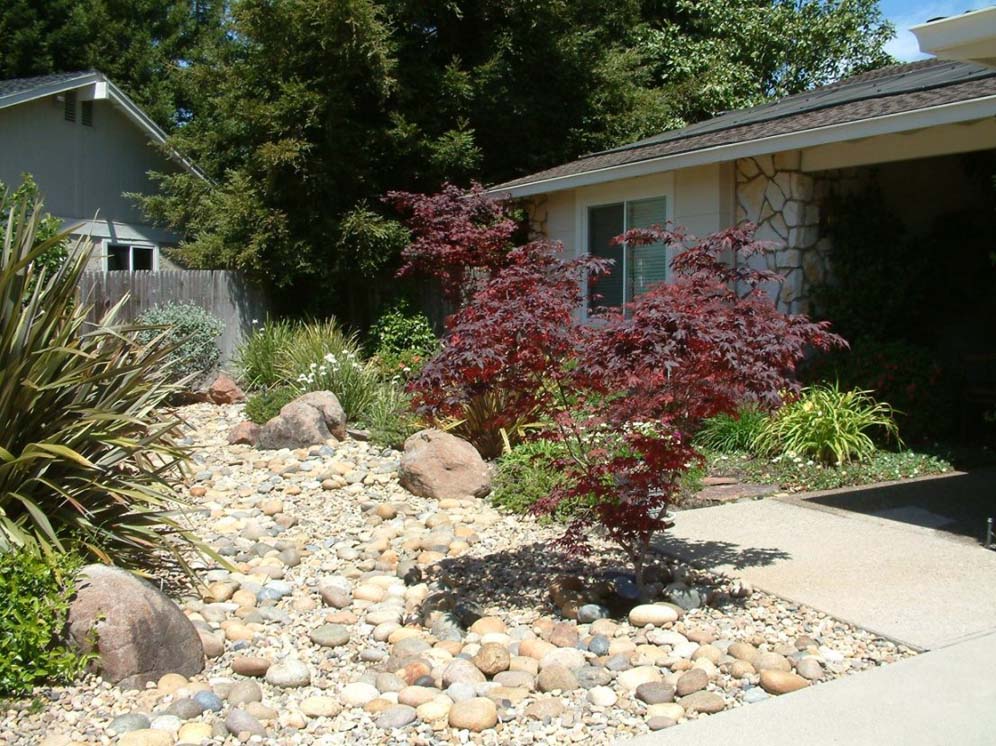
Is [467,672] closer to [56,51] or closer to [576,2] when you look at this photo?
[576,2]

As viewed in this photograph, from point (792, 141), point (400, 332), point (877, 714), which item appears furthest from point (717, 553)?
point (400, 332)

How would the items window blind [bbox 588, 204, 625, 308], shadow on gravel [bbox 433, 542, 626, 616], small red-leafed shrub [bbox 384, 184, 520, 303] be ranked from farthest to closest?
1. small red-leafed shrub [bbox 384, 184, 520, 303]
2. window blind [bbox 588, 204, 625, 308]
3. shadow on gravel [bbox 433, 542, 626, 616]

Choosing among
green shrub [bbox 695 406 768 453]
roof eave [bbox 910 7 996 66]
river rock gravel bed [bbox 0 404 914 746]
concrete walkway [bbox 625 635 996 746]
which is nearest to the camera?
concrete walkway [bbox 625 635 996 746]

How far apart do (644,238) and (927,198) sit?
6943mm

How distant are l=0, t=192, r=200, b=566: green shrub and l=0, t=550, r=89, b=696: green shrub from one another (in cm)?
38

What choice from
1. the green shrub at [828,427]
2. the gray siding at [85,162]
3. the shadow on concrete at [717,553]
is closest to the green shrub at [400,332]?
the gray siding at [85,162]

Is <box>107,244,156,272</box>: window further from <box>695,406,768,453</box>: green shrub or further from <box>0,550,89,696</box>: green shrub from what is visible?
<box>0,550,89,696</box>: green shrub

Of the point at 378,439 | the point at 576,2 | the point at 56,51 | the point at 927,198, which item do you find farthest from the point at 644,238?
the point at 56,51

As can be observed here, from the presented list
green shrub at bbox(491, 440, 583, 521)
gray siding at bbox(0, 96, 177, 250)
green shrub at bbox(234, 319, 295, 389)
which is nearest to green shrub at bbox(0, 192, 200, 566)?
green shrub at bbox(491, 440, 583, 521)

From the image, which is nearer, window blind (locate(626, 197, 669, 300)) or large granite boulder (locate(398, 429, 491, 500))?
large granite boulder (locate(398, 429, 491, 500))

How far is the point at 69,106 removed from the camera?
18.0 m

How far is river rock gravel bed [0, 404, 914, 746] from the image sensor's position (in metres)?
4.05

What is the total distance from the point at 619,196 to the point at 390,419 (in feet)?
14.0

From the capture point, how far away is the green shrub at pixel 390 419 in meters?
9.92
